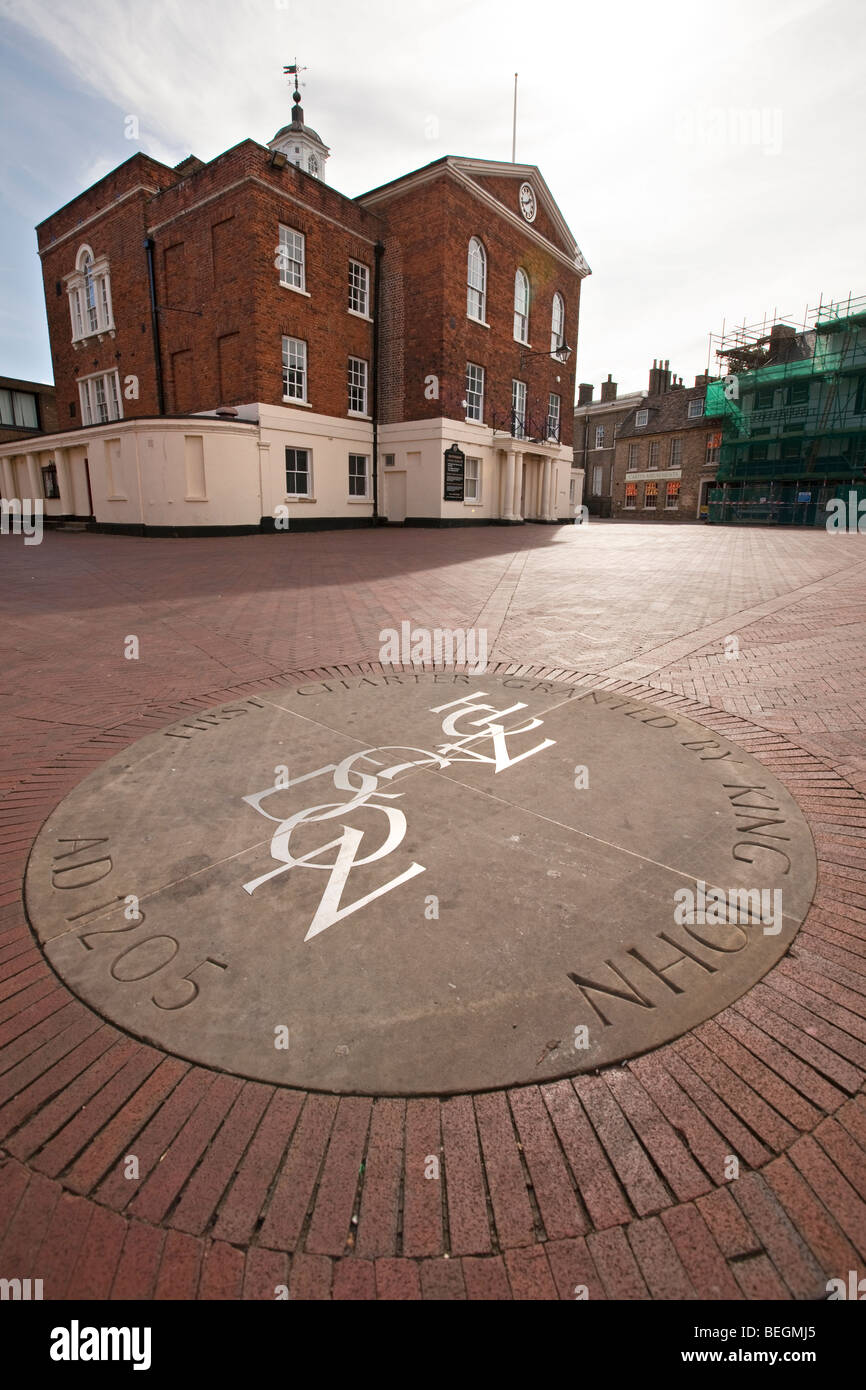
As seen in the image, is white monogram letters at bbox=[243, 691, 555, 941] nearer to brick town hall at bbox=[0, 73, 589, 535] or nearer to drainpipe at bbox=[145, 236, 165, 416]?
brick town hall at bbox=[0, 73, 589, 535]

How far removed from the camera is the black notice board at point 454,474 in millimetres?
24484

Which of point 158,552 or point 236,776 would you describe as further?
point 158,552

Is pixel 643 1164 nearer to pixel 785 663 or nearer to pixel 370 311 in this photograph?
pixel 785 663

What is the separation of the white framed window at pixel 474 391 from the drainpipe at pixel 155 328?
37.6 ft

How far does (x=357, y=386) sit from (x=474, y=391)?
193 inches

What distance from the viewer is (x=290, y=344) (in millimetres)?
21281

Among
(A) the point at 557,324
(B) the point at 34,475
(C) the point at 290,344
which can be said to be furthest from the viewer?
(A) the point at 557,324

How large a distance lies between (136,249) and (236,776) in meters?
27.4

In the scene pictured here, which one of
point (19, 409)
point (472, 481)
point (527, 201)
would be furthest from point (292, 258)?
point (19, 409)

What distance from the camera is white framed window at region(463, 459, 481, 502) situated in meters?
26.4

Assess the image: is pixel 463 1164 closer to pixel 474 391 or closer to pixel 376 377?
pixel 376 377

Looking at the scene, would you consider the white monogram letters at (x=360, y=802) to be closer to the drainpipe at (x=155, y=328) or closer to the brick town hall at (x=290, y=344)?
the brick town hall at (x=290, y=344)
